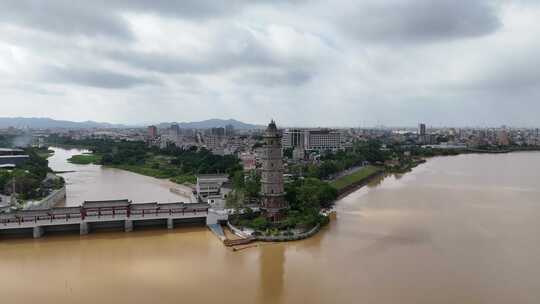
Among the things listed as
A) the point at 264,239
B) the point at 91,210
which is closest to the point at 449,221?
the point at 264,239

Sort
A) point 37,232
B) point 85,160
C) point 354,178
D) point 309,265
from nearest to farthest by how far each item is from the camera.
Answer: point 309,265 → point 37,232 → point 354,178 → point 85,160

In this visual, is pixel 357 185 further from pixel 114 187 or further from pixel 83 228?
pixel 83 228

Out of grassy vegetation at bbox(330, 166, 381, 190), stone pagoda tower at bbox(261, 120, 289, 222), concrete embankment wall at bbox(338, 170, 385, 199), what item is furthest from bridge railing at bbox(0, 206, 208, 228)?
grassy vegetation at bbox(330, 166, 381, 190)

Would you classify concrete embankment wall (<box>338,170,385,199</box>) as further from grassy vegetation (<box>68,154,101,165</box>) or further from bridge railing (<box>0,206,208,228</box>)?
grassy vegetation (<box>68,154,101,165</box>)

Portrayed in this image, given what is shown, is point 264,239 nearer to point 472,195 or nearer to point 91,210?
point 91,210

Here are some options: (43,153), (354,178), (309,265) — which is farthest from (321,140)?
(309,265)

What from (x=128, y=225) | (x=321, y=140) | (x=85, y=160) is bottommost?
(x=128, y=225)
